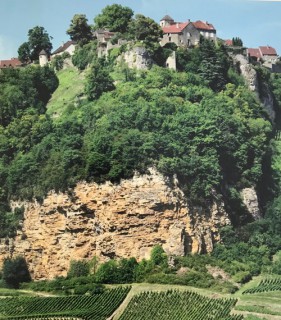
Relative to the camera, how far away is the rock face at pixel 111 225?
4666 cm

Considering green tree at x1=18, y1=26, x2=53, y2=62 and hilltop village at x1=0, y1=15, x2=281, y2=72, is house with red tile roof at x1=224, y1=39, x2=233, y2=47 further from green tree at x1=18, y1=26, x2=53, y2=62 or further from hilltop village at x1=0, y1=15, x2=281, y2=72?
green tree at x1=18, y1=26, x2=53, y2=62

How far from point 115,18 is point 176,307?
82.1ft

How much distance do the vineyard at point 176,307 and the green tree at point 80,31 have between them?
874 inches

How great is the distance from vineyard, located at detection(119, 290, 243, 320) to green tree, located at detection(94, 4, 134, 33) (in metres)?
22.6

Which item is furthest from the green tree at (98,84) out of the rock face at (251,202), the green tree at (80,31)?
the rock face at (251,202)

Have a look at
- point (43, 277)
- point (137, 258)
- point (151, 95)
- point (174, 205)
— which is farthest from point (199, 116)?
point (43, 277)

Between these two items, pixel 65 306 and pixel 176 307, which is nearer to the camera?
pixel 176 307

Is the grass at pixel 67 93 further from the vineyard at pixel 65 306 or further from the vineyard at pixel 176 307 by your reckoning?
the vineyard at pixel 176 307

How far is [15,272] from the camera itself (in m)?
47.5

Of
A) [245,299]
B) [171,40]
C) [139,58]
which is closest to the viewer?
[245,299]

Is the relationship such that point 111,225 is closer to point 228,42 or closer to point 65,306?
point 65,306

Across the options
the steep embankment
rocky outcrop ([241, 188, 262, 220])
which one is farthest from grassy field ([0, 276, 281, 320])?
rocky outcrop ([241, 188, 262, 220])

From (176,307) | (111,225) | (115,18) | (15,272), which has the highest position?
(115,18)

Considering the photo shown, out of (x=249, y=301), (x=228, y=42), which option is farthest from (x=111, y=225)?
→ (x=228, y=42)
